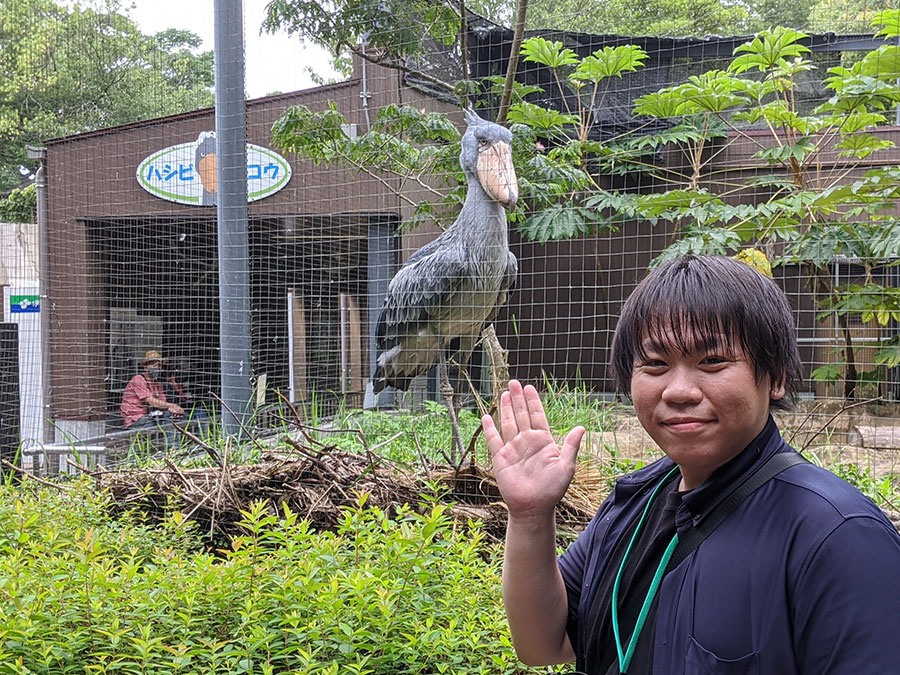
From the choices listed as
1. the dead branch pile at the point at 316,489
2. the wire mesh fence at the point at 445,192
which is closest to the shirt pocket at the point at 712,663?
the dead branch pile at the point at 316,489

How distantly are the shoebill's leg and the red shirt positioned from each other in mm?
2573

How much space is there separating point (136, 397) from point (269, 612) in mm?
4450

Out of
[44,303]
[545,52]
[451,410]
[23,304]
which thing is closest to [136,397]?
[44,303]

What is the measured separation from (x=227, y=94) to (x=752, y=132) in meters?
4.58

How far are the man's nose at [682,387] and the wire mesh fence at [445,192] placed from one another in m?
3.04

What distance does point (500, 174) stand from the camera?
390cm

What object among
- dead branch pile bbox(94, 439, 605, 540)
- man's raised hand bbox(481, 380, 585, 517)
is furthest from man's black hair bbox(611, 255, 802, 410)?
dead branch pile bbox(94, 439, 605, 540)

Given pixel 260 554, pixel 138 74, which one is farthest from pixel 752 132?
pixel 260 554

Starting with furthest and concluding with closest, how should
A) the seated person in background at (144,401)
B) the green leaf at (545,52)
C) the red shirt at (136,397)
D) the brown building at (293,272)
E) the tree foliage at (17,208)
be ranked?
the tree foliage at (17,208)
the brown building at (293,272)
the red shirt at (136,397)
the seated person in background at (144,401)
the green leaf at (545,52)

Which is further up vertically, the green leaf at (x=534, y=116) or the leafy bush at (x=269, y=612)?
the green leaf at (x=534, y=116)

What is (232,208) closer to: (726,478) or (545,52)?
(545,52)

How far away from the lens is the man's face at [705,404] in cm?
91

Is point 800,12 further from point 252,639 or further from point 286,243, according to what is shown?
point 252,639

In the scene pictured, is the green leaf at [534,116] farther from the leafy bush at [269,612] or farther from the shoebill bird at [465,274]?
the leafy bush at [269,612]
